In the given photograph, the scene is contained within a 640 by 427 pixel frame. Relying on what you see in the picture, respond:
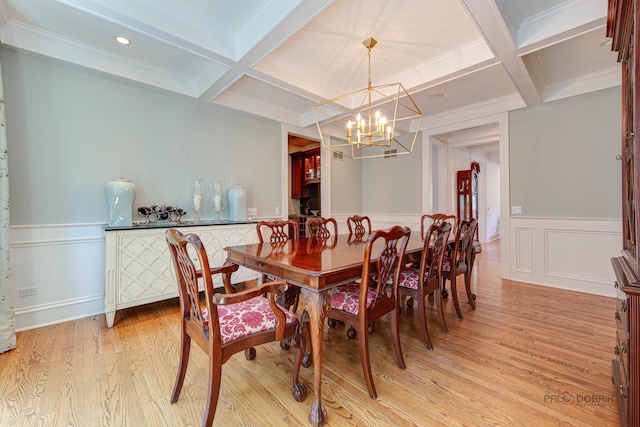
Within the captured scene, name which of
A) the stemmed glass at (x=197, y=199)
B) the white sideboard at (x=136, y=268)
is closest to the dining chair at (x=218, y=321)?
the white sideboard at (x=136, y=268)

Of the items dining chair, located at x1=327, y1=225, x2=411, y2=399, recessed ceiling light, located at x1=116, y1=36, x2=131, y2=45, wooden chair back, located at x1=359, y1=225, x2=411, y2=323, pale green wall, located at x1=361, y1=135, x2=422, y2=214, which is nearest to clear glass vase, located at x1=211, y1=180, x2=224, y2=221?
recessed ceiling light, located at x1=116, y1=36, x2=131, y2=45

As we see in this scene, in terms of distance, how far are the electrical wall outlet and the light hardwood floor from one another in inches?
13.5

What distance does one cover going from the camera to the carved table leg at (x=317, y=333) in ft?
4.56

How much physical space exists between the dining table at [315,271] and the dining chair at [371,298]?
9 cm

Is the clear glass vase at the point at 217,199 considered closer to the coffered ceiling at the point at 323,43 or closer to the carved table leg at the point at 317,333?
the coffered ceiling at the point at 323,43

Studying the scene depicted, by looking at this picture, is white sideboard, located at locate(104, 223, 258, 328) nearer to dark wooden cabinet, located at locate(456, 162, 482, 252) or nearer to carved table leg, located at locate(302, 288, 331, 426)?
carved table leg, located at locate(302, 288, 331, 426)

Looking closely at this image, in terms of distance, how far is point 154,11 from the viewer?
211 cm

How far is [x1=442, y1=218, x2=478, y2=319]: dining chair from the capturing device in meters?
2.57

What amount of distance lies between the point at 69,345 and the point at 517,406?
325 centimetres

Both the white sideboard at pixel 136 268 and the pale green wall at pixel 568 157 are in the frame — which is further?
the pale green wall at pixel 568 157

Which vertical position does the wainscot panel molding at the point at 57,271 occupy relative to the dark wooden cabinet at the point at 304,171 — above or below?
below

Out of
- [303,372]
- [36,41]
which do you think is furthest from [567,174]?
[36,41]

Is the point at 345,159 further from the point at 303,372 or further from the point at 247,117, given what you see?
the point at 303,372

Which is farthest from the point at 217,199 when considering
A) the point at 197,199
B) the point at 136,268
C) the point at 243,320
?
the point at 243,320
